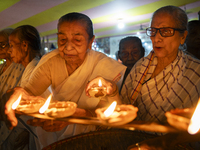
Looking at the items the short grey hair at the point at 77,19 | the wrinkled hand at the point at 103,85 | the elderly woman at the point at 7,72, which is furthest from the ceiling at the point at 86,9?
the wrinkled hand at the point at 103,85

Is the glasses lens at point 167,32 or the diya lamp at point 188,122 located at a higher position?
the glasses lens at point 167,32

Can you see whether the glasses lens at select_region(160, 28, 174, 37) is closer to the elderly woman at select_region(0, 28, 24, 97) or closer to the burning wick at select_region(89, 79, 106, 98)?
the burning wick at select_region(89, 79, 106, 98)

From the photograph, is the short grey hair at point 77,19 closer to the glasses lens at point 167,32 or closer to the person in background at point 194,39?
the glasses lens at point 167,32

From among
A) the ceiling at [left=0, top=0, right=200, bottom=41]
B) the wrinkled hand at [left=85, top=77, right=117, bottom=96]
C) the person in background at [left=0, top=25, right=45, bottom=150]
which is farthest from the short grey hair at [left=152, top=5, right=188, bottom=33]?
the ceiling at [left=0, top=0, right=200, bottom=41]

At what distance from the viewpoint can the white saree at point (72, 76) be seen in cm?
169

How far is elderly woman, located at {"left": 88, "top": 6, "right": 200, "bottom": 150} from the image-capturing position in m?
A: 1.55

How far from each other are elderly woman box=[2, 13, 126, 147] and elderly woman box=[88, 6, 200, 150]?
13.1 inches

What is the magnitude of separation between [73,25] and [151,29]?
32.8 inches

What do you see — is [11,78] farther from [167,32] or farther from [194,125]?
[194,125]

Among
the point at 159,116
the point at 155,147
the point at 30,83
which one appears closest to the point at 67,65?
the point at 30,83

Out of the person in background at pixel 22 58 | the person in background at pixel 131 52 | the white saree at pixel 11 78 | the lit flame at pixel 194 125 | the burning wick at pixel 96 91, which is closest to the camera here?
the lit flame at pixel 194 125

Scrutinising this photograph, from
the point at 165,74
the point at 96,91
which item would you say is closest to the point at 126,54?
the point at 165,74

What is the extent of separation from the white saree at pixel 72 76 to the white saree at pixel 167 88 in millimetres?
342

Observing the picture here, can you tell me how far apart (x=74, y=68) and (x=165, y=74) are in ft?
3.44
